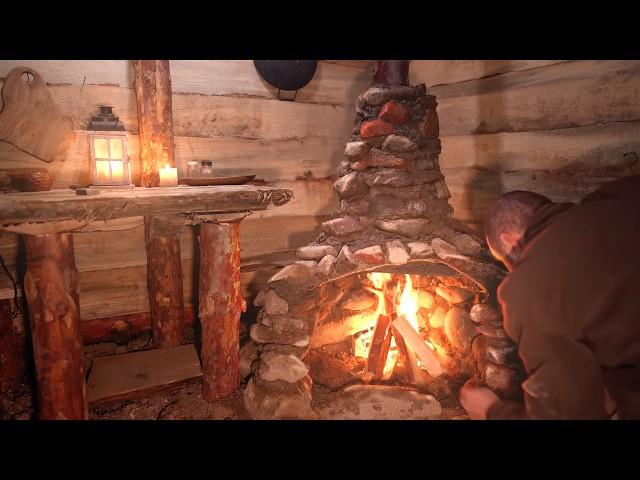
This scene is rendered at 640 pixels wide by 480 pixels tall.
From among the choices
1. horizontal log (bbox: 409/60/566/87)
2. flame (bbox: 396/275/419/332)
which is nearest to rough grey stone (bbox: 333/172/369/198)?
flame (bbox: 396/275/419/332)

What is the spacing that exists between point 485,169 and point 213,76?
2.25 metres

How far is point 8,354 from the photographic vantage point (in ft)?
9.21

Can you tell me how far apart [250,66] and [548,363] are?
292 centimetres

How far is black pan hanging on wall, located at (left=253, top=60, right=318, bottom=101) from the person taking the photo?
3338 mm

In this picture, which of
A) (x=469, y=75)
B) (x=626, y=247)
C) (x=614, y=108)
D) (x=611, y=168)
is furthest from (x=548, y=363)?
(x=469, y=75)

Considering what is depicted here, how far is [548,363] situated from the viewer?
5.89ft

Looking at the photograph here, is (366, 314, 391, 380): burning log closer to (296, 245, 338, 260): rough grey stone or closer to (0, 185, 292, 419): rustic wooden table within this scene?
(296, 245, 338, 260): rough grey stone

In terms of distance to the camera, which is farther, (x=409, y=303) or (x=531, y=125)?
(x=409, y=303)

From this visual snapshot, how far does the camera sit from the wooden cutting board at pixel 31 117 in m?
2.63

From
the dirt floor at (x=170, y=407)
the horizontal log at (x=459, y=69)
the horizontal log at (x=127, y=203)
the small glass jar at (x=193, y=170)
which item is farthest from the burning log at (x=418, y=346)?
the horizontal log at (x=459, y=69)

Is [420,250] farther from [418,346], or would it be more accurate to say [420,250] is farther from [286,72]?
[286,72]

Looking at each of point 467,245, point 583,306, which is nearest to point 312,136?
point 467,245

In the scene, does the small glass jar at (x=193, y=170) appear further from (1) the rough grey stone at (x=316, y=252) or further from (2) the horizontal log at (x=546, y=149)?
(2) the horizontal log at (x=546, y=149)

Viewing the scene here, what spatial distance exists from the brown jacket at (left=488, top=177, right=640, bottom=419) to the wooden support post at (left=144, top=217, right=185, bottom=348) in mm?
2367
